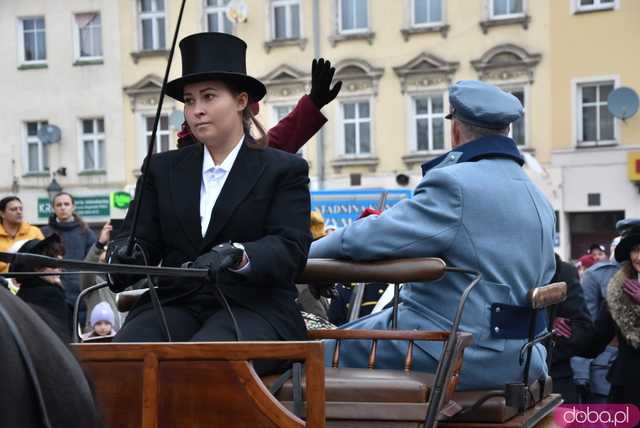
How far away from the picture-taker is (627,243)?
7.26 metres

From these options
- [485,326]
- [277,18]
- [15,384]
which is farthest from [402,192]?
[15,384]

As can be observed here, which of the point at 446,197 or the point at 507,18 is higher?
the point at 507,18

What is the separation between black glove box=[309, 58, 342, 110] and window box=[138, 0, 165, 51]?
86.0ft

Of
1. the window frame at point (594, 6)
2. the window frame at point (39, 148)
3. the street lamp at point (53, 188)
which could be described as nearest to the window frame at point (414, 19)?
the window frame at point (594, 6)

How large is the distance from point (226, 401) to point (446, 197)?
4.32 feet

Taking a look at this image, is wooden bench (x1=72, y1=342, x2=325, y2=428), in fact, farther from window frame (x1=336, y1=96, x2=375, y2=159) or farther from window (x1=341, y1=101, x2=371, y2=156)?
window (x1=341, y1=101, x2=371, y2=156)

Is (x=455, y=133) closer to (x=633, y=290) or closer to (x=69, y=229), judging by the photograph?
(x=633, y=290)

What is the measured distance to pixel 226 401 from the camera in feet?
10.1

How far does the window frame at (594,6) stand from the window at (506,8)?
1.27 meters

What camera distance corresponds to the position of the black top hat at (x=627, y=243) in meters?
7.25

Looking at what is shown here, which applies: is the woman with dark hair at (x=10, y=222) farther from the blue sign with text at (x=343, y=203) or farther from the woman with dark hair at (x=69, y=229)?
the blue sign with text at (x=343, y=203)

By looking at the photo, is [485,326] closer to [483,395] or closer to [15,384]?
[483,395]

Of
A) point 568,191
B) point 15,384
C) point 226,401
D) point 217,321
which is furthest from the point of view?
point 568,191

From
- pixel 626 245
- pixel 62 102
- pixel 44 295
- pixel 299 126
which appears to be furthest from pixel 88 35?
pixel 299 126
